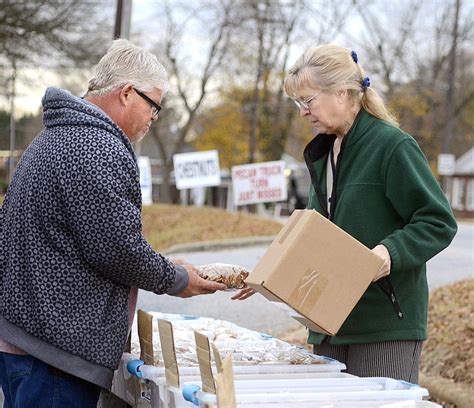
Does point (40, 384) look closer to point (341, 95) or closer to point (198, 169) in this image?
point (341, 95)

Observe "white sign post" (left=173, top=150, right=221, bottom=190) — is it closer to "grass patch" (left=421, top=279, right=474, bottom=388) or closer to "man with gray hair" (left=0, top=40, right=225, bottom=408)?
"grass patch" (left=421, top=279, right=474, bottom=388)

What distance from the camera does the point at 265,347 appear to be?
402cm

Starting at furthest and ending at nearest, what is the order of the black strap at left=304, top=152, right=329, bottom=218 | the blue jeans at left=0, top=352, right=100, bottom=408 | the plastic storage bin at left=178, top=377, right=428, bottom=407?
the black strap at left=304, top=152, right=329, bottom=218 < the blue jeans at left=0, top=352, right=100, bottom=408 < the plastic storage bin at left=178, top=377, right=428, bottom=407

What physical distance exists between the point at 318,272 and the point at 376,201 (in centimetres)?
46

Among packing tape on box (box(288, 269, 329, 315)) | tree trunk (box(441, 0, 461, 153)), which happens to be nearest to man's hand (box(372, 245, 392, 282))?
packing tape on box (box(288, 269, 329, 315))

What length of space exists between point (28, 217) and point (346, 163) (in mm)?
1204

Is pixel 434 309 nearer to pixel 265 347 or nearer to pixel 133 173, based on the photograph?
pixel 265 347

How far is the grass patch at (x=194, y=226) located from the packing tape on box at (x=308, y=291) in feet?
44.4

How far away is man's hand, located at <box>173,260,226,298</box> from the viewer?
344 cm

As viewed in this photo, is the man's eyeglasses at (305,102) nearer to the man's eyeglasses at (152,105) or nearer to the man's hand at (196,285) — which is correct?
the man's eyeglasses at (152,105)

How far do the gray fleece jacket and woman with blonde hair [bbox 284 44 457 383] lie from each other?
30.0 inches

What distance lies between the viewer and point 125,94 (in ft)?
11.1

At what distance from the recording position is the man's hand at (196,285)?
11.3 ft

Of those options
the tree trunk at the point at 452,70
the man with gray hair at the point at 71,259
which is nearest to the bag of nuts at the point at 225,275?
the man with gray hair at the point at 71,259
